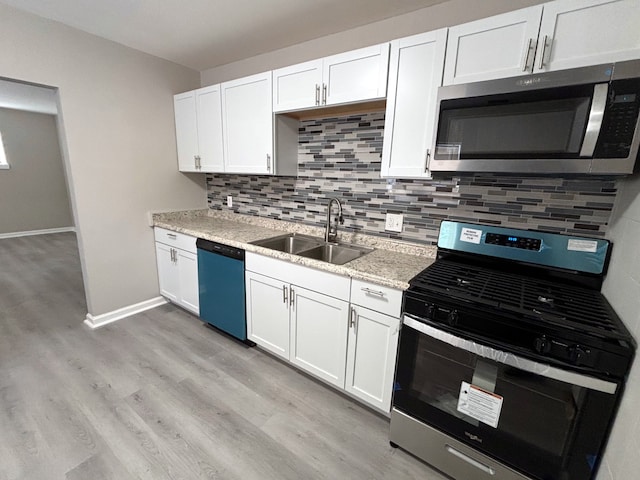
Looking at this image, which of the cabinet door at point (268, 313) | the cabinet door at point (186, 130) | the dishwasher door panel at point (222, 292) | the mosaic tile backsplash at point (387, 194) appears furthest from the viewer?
the cabinet door at point (186, 130)

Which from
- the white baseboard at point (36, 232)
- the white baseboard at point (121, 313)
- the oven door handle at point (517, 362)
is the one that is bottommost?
the white baseboard at point (121, 313)

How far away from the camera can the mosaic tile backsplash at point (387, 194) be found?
146 centimetres

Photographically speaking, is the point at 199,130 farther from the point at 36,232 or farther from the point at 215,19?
the point at 36,232

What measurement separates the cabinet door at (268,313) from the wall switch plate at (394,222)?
2.75 ft

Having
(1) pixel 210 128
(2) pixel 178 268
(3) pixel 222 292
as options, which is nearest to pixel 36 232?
(2) pixel 178 268

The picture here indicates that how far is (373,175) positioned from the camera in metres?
2.08

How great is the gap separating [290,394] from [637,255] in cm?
189

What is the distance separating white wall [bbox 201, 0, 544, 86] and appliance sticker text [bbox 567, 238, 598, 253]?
125cm

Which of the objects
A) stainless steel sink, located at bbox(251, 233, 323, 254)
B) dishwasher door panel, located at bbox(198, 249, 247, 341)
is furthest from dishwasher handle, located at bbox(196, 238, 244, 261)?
stainless steel sink, located at bbox(251, 233, 323, 254)

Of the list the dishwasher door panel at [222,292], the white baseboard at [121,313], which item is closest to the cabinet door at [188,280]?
the dishwasher door panel at [222,292]

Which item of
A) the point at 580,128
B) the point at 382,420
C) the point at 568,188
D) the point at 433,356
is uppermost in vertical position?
the point at 580,128

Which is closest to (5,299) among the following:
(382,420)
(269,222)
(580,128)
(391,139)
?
(269,222)

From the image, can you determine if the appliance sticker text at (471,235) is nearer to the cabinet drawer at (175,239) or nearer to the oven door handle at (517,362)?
the oven door handle at (517,362)

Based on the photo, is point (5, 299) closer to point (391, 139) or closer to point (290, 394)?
point (290, 394)
